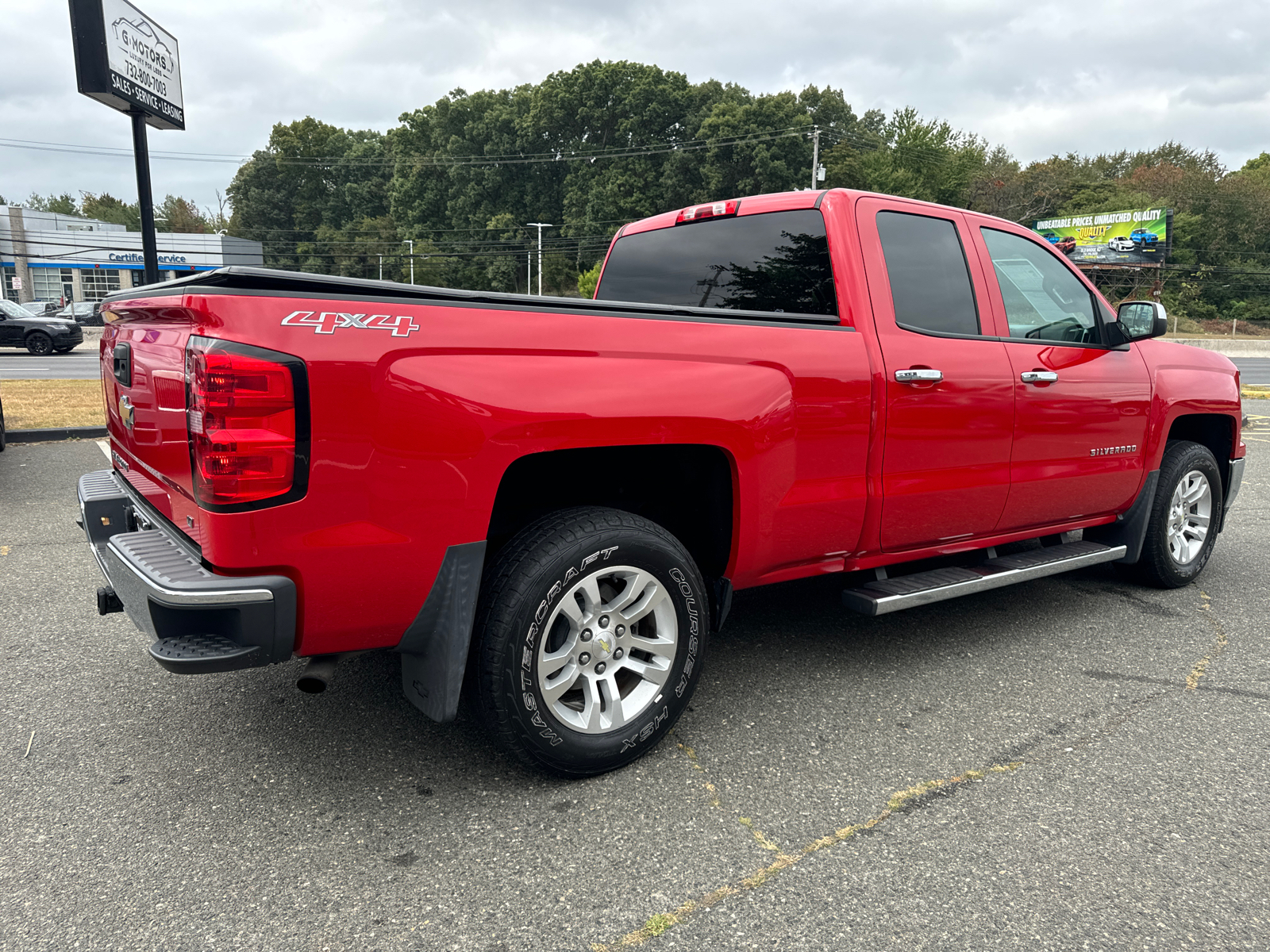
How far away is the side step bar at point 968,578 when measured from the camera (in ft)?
10.8

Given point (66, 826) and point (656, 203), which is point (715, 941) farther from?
point (656, 203)

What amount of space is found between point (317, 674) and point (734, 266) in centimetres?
237

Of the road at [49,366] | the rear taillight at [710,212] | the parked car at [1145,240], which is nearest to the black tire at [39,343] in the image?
the road at [49,366]

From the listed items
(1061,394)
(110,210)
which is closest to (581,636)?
(1061,394)

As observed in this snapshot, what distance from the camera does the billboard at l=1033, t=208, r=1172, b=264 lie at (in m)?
46.7

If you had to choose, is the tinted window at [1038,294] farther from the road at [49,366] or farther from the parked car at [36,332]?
the parked car at [36,332]

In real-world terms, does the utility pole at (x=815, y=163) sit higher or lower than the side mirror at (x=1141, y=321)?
higher

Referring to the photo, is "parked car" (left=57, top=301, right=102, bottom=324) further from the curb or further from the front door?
the front door

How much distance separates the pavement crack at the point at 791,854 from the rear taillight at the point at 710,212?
2.40m

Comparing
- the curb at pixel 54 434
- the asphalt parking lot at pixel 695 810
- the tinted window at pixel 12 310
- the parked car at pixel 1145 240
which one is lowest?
the tinted window at pixel 12 310

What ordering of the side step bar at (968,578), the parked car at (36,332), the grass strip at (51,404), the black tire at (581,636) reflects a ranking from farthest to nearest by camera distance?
1. the parked car at (36,332)
2. the grass strip at (51,404)
3. the side step bar at (968,578)
4. the black tire at (581,636)

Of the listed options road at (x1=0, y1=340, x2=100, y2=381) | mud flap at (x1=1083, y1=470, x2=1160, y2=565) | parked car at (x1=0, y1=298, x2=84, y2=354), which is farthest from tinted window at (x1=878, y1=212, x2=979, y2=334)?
parked car at (x1=0, y1=298, x2=84, y2=354)

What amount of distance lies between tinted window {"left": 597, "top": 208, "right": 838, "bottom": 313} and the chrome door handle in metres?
0.36

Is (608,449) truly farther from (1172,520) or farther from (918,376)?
(1172,520)
